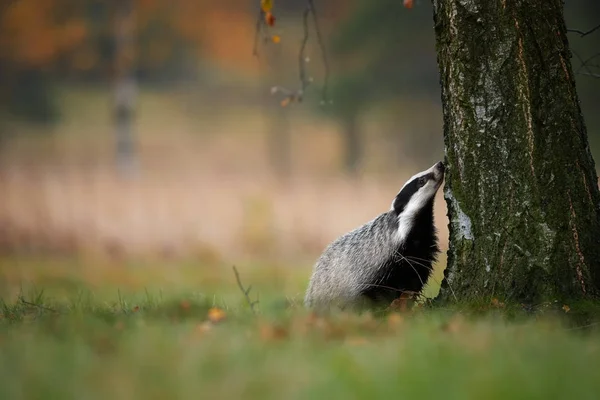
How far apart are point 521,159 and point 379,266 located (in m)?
1.31

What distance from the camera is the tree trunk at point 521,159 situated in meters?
3.69

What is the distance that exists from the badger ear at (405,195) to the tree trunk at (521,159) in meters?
0.96

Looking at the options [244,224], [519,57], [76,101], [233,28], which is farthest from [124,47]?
[519,57]

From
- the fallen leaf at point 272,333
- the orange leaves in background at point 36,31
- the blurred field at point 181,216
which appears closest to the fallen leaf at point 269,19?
the fallen leaf at point 272,333

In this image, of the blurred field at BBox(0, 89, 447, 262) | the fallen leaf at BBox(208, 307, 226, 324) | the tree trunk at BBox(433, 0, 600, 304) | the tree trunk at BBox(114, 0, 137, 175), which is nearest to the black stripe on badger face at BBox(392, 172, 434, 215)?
the tree trunk at BBox(433, 0, 600, 304)

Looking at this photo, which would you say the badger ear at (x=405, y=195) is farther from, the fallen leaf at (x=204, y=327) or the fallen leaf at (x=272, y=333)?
the fallen leaf at (x=272, y=333)

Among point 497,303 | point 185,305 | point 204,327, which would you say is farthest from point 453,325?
point 185,305

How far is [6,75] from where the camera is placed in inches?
718

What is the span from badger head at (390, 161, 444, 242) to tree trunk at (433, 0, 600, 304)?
897 millimetres

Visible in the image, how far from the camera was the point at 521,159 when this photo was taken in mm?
3715

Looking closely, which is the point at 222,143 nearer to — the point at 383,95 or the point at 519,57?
the point at 383,95

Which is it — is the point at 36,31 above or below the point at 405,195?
above

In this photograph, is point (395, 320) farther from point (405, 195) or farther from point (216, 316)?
point (405, 195)

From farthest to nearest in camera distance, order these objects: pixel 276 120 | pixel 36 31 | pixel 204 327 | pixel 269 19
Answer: pixel 276 120 → pixel 36 31 → pixel 269 19 → pixel 204 327
